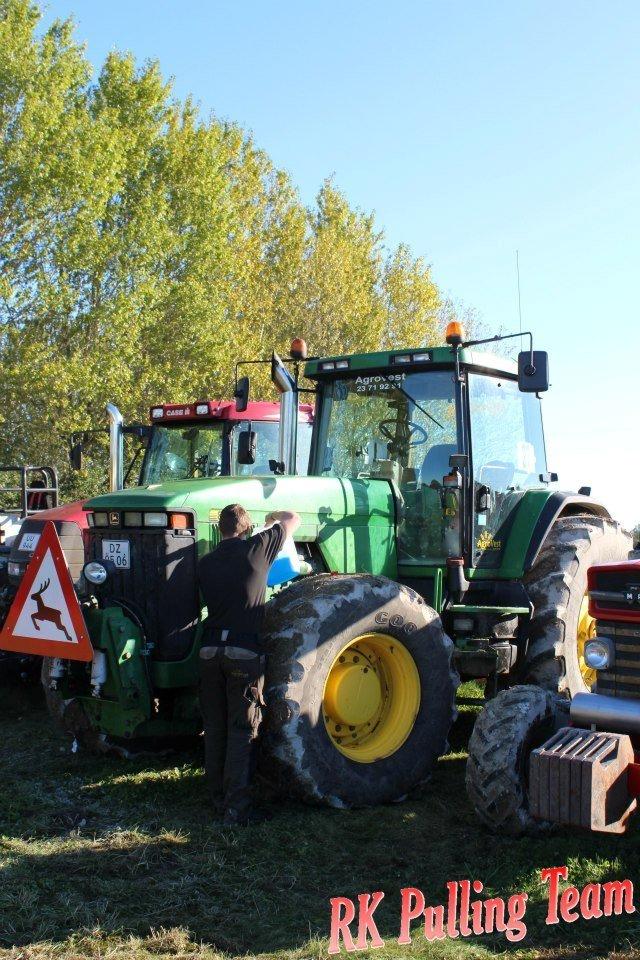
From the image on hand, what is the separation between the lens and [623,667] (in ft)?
15.0

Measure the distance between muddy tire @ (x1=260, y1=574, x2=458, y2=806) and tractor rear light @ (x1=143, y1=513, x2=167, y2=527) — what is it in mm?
795

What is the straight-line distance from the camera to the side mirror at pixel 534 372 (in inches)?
248

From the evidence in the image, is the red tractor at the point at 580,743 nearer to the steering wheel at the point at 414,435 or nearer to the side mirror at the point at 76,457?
the steering wheel at the point at 414,435

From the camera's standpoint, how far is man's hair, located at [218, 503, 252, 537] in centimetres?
545

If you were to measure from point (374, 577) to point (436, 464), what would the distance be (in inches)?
51.8

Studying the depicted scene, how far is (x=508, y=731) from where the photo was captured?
186 inches

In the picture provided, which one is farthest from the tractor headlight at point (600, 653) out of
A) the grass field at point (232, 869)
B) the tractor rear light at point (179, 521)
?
the tractor rear light at point (179, 521)

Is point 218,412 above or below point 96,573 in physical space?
above

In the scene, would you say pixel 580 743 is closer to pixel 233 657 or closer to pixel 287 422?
pixel 233 657

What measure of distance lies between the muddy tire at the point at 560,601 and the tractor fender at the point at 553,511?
4.7 inches

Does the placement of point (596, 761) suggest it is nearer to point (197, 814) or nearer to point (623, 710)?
point (623, 710)

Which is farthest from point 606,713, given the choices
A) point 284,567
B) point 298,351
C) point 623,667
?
point 298,351

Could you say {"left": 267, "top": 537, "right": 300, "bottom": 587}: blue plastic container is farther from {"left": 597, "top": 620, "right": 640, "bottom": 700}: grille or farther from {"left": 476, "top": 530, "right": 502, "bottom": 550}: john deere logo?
{"left": 597, "top": 620, "right": 640, "bottom": 700}: grille

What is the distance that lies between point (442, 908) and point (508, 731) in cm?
96
